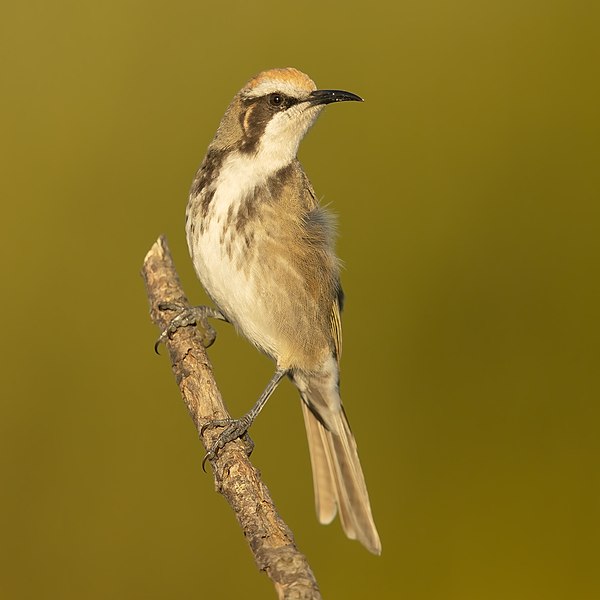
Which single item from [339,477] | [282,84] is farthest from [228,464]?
[282,84]

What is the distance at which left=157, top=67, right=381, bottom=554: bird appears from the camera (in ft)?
12.8

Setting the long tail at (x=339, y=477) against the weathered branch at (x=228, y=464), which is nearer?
the weathered branch at (x=228, y=464)

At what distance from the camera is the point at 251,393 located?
4.96 metres

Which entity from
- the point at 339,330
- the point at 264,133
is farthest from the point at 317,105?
the point at 339,330

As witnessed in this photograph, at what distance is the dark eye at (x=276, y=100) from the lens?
4039 mm

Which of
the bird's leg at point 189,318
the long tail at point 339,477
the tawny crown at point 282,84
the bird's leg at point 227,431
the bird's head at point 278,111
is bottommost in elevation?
the long tail at point 339,477

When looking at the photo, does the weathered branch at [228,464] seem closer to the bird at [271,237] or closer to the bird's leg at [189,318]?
the bird's leg at [189,318]

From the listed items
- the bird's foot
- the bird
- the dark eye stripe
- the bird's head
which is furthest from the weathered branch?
the dark eye stripe

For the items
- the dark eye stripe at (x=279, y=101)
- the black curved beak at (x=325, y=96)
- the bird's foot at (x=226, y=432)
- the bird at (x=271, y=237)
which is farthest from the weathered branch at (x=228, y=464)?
the black curved beak at (x=325, y=96)

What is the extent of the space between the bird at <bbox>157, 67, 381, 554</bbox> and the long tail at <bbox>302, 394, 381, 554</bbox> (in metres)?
0.02

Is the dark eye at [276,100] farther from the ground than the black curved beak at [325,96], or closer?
farther from the ground

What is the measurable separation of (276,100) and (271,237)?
646 millimetres

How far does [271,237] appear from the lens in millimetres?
3930

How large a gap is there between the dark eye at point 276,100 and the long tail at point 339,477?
145cm
